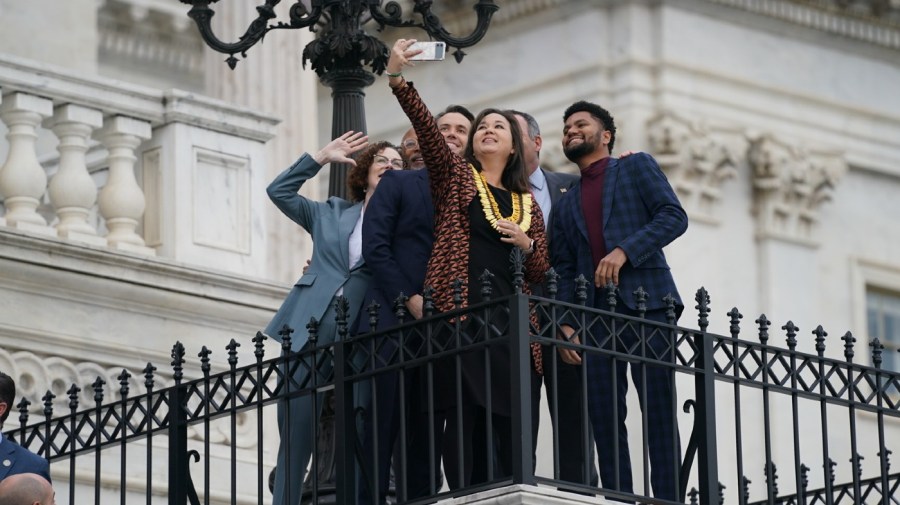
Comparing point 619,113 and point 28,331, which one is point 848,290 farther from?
point 28,331

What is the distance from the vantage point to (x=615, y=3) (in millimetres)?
28562

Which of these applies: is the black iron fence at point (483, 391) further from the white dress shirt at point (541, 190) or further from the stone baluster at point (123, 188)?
the stone baluster at point (123, 188)

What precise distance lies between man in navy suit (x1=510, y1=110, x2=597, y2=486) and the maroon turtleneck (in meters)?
0.18

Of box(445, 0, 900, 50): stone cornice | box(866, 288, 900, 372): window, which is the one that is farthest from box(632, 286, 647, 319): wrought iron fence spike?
box(866, 288, 900, 372): window

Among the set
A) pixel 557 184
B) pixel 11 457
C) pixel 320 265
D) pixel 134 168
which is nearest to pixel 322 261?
pixel 320 265

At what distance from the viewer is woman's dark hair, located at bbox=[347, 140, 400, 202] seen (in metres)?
14.2

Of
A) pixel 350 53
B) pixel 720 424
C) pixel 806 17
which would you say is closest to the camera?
pixel 350 53

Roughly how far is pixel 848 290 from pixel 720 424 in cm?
284

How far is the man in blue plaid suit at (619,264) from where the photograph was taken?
12.9m

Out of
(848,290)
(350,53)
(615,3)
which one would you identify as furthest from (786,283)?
(350,53)

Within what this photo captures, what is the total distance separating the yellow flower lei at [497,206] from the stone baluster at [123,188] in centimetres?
372

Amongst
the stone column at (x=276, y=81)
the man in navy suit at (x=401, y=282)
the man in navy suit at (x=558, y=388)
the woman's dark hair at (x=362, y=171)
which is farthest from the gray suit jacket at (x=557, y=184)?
the stone column at (x=276, y=81)

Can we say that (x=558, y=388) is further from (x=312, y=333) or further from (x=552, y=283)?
(x=312, y=333)

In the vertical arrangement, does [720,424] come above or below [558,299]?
above
